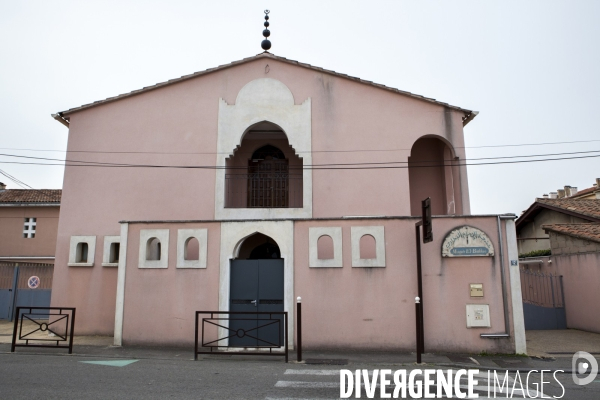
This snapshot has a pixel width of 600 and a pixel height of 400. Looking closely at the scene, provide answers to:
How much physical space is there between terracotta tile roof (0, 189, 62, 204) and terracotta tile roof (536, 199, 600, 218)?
77.8 ft

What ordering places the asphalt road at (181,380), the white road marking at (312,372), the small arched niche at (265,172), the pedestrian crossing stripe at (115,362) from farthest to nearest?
the small arched niche at (265,172)
the pedestrian crossing stripe at (115,362)
the white road marking at (312,372)
the asphalt road at (181,380)

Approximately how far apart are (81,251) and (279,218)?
6649mm

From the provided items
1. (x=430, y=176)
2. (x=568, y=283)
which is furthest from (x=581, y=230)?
(x=430, y=176)

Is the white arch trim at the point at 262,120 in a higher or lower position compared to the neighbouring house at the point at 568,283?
higher

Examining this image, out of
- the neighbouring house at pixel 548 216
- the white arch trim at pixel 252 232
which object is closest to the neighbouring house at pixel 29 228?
the white arch trim at pixel 252 232

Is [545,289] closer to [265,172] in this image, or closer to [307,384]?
[265,172]

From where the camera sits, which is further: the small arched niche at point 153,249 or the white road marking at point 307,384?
the small arched niche at point 153,249

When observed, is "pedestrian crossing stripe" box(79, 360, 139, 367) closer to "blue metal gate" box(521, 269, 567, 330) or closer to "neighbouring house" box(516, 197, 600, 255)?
"blue metal gate" box(521, 269, 567, 330)

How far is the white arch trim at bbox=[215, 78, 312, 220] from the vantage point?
47.8 ft

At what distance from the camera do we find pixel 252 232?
40.4 feet

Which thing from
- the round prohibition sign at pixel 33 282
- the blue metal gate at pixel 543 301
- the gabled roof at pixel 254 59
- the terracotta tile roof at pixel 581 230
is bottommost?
the blue metal gate at pixel 543 301

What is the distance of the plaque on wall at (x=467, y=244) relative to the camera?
11.7 m

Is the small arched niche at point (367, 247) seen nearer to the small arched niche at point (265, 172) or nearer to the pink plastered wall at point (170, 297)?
the small arched niche at point (265, 172)

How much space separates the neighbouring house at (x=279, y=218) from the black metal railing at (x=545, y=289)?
4.06m
